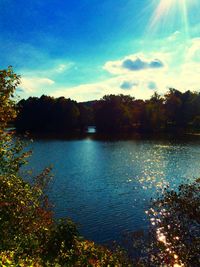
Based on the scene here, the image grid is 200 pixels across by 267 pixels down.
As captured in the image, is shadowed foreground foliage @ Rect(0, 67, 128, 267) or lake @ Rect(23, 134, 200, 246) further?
lake @ Rect(23, 134, 200, 246)

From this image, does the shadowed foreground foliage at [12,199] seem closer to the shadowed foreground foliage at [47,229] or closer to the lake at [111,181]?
the shadowed foreground foliage at [47,229]

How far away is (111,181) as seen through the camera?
73.8 m

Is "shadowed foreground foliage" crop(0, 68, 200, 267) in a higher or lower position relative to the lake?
higher

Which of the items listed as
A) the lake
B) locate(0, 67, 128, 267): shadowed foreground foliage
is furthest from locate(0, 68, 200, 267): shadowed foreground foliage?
the lake

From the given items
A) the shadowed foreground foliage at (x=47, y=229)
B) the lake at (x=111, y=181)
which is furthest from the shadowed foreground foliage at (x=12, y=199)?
the lake at (x=111, y=181)

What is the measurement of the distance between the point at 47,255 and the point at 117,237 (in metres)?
16.1

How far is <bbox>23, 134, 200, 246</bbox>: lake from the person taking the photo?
159ft

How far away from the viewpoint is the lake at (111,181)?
48.6 m

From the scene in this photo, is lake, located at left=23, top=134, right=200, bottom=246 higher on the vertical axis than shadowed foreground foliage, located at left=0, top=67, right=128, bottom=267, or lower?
lower

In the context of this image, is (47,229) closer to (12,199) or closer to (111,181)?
(12,199)

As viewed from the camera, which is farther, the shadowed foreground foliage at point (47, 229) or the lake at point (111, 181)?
the lake at point (111, 181)

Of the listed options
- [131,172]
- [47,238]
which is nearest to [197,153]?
[131,172]

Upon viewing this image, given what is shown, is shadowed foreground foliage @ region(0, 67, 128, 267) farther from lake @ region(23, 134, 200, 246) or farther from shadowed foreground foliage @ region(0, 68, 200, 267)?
lake @ region(23, 134, 200, 246)

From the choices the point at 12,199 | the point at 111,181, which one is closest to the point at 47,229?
the point at 12,199
